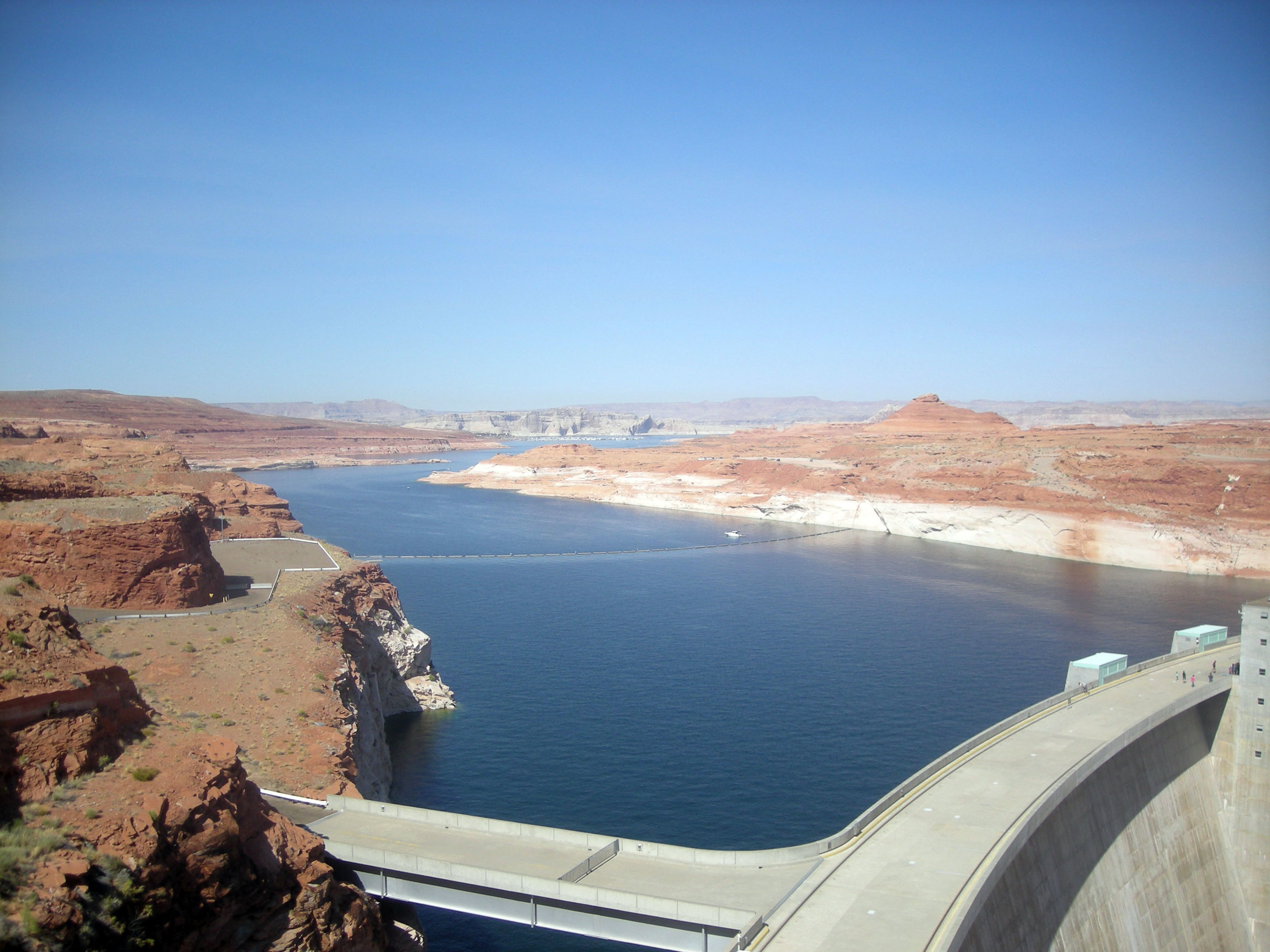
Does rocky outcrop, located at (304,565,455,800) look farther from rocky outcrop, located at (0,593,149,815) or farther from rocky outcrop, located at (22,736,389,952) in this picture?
rocky outcrop, located at (0,593,149,815)

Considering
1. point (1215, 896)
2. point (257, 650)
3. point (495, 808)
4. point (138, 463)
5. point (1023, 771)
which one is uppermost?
point (138, 463)

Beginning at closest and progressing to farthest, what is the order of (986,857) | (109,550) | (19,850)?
1. (19,850)
2. (986,857)
3. (109,550)

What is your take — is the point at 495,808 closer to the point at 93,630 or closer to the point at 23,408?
the point at 93,630

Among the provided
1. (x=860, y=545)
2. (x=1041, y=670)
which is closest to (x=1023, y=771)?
(x=1041, y=670)

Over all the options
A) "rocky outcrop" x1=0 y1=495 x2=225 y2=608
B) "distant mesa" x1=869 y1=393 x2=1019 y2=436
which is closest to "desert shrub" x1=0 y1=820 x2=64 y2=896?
"rocky outcrop" x1=0 y1=495 x2=225 y2=608

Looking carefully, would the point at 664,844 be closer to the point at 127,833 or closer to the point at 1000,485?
the point at 127,833

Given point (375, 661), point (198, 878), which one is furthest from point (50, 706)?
point (375, 661)
